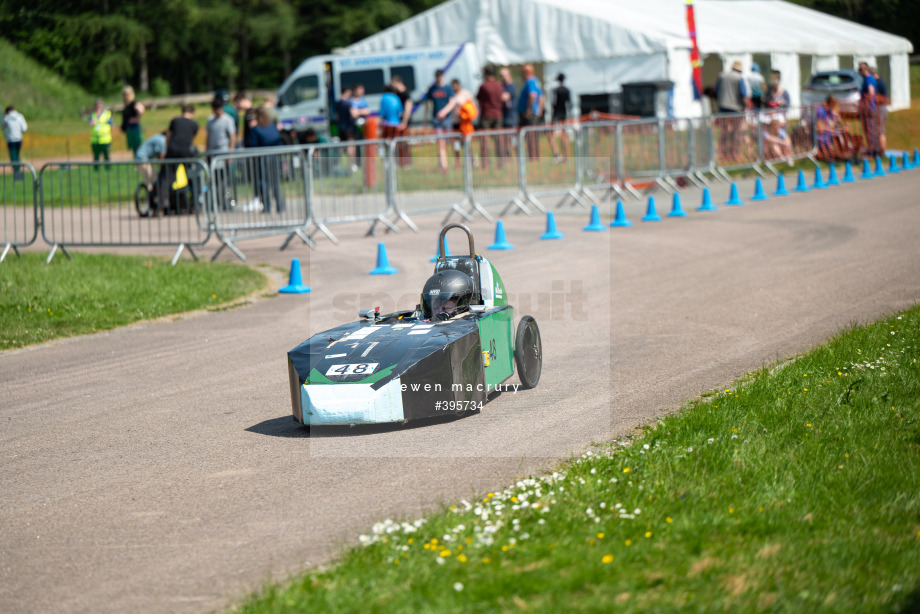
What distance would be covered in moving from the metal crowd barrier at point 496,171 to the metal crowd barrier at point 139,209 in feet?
15.9

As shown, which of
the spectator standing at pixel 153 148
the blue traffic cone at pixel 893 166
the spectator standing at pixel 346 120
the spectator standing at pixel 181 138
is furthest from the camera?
the blue traffic cone at pixel 893 166

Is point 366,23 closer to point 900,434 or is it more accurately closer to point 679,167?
point 679,167

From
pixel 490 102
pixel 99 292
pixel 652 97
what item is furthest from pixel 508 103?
pixel 99 292

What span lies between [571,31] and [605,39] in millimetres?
1154

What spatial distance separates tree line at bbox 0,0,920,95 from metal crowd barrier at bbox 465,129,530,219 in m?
42.9

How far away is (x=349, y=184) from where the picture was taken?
16.8 m

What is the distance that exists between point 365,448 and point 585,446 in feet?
4.42

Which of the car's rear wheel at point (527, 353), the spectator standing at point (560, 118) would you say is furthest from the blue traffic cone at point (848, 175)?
the car's rear wheel at point (527, 353)

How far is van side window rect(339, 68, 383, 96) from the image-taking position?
102ft

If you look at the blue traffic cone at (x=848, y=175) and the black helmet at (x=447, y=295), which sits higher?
the blue traffic cone at (x=848, y=175)

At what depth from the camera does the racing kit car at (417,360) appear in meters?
6.50

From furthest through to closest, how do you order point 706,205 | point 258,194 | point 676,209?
point 706,205
point 676,209
point 258,194

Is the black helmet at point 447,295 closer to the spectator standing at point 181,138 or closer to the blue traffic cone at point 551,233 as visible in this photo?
the blue traffic cone at point 551,233

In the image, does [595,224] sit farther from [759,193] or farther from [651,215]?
[759,193]
